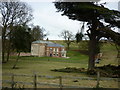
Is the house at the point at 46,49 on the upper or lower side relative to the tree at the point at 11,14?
lower

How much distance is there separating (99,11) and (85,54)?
122ft

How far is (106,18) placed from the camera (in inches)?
Answer: 606

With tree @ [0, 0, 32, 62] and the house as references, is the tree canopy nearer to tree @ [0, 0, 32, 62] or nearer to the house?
tree @ [0, 0, 32, 62]

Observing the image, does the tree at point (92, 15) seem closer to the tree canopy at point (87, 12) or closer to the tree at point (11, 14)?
the tree canopy at point (87, 12)

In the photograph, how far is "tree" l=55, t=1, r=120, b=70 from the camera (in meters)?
14.4

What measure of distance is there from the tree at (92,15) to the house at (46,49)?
32867mm

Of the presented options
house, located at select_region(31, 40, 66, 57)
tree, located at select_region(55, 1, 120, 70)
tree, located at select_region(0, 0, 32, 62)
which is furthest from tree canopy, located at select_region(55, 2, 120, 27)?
house, located at select_region(31, 40, 66, 57)

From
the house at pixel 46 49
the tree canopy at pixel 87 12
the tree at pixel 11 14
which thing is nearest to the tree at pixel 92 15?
the tree canopy at pixel 87 12

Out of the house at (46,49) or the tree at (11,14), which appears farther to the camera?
the house at (46,49)

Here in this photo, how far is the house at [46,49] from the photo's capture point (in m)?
49.4

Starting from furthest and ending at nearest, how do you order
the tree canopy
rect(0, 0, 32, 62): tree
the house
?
the house
rect(0, 0, 32, 62): tree
the tree canopy

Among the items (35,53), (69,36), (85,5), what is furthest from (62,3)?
(69,36)

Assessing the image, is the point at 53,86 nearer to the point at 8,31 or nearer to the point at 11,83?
the point at 11,83

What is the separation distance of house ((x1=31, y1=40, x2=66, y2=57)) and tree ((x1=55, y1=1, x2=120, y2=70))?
32867 mm
